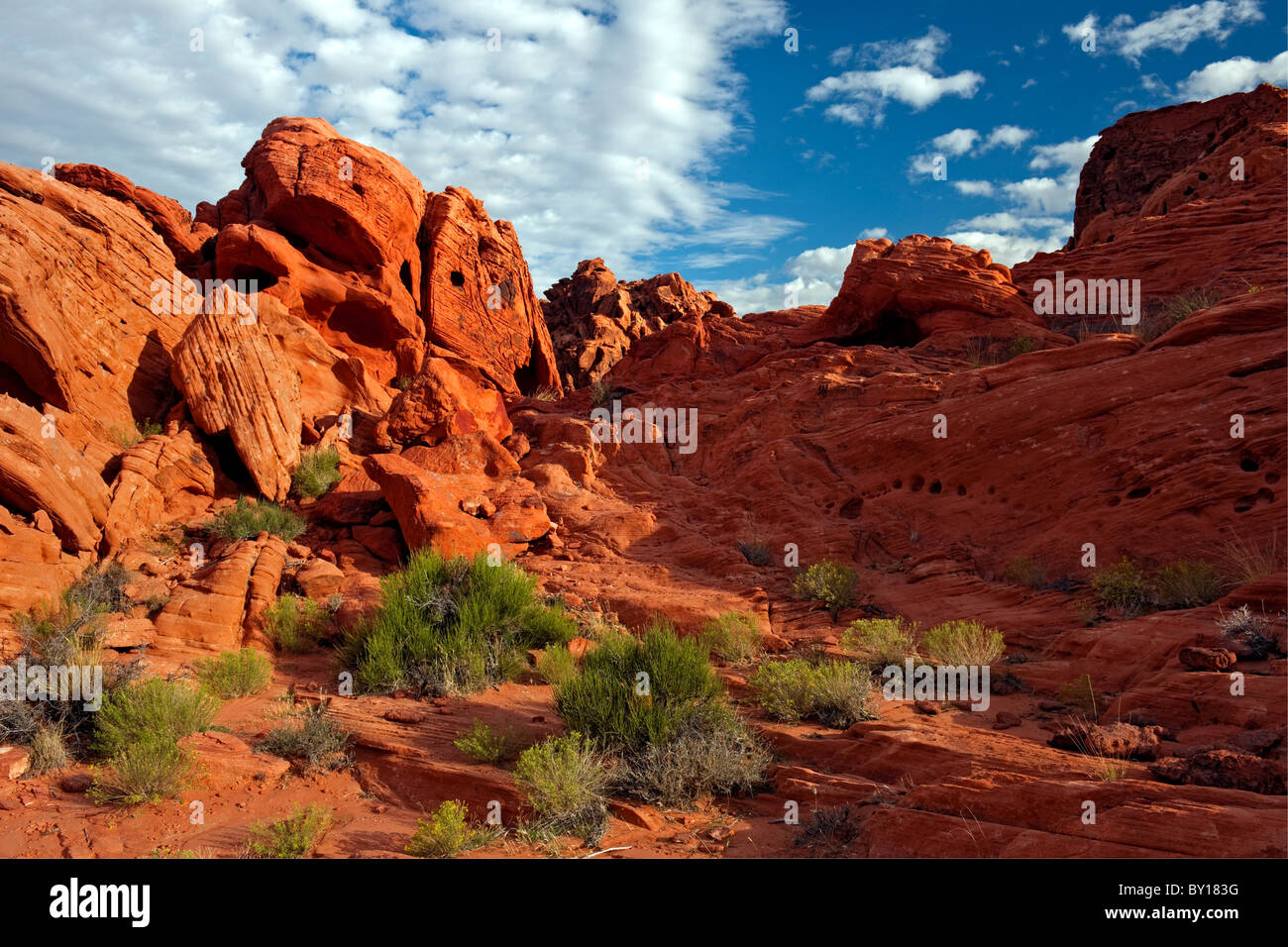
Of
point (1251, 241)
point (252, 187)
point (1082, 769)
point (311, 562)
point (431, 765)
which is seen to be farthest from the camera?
point (252, 187)

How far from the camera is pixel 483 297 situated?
24.9 meters

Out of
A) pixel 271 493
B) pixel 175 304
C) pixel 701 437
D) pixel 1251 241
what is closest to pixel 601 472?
pixel 701 437

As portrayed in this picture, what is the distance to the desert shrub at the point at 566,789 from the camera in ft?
17.2

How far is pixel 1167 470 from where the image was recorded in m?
10.4

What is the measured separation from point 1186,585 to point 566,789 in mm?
7908

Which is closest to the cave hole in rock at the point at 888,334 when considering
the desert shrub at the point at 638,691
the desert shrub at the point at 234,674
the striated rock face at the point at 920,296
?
the striated rock face at the point at 920,296

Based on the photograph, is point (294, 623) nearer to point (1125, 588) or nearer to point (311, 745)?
point (311, 745)

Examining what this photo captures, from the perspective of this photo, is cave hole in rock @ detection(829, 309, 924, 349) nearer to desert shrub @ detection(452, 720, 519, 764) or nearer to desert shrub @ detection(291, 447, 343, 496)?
desert shrub @ detection(291, 447, 343, 496)

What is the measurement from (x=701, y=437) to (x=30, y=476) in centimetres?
1316

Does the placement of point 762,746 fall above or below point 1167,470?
below

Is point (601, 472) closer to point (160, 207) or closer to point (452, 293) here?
point (452, 293)

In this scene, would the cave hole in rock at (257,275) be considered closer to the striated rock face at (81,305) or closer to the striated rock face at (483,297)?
the striated rock face at (81,305)

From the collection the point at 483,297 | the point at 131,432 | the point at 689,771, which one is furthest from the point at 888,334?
the point at 131,432

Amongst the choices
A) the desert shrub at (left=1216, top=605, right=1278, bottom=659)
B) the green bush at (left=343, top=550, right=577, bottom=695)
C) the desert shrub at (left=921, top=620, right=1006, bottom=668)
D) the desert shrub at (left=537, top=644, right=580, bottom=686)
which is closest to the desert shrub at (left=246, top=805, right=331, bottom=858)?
the green bush at (left=343, top=550, right=577, bottom=695)
